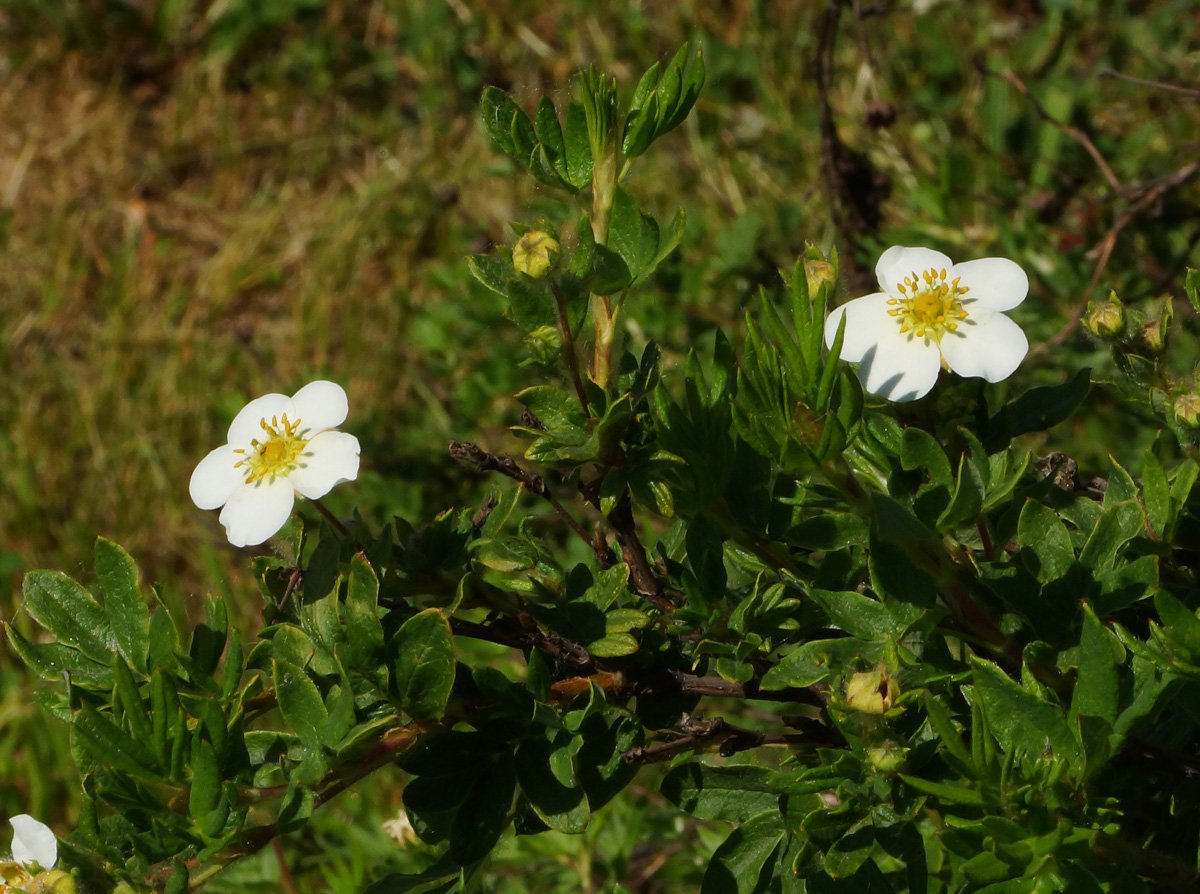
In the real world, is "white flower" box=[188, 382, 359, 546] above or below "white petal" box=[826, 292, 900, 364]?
above

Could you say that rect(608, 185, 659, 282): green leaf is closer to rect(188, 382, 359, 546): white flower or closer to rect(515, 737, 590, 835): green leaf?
rect(188, 382, 359, 546): white flower

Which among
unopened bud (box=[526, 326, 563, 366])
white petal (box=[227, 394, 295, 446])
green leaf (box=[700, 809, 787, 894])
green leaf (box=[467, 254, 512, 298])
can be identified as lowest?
green leaf (box=[700, 809, 787, 894])

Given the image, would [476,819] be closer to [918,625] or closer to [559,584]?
[559,584]

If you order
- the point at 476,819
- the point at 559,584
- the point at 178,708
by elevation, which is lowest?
the point at 476,819

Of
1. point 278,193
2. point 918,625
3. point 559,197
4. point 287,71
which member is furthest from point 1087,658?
point 287,71

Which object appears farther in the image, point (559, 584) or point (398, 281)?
point (398, 281)

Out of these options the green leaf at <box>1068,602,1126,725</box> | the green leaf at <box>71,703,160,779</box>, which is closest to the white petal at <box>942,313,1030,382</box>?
the green leaf at <box>1068,602,1126,725</box>
